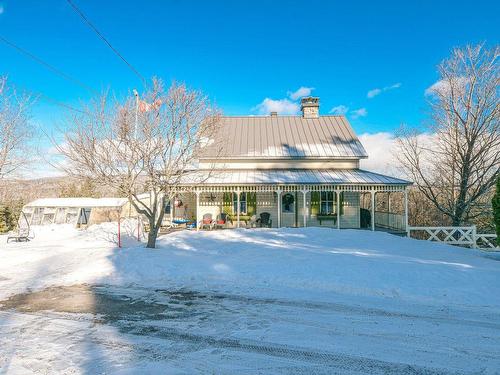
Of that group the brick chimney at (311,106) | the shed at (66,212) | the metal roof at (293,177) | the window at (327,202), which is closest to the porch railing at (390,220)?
the metal roof at (293,177)

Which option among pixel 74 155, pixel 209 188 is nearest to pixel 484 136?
pixel 209 188

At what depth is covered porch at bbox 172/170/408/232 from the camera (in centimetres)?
1744

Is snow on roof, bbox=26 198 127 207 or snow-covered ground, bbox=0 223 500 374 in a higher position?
snow on roof, bbox=26 198 127 207

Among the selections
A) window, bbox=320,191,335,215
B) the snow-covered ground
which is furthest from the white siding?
the snow-covered ground

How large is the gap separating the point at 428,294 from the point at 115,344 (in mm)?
5674

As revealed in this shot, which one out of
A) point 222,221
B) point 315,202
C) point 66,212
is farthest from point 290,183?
point 66,212

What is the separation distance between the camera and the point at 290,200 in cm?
1922

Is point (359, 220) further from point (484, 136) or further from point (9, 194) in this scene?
point (9, 194)

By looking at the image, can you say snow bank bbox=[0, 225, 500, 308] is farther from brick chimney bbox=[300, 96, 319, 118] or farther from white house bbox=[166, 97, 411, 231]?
brick chimney bbox=[300, 96, 319, 118]

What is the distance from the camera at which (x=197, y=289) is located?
691cm

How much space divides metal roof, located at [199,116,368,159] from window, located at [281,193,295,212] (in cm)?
269

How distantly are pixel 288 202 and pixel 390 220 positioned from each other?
5987 millimetres

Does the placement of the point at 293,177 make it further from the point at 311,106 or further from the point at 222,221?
the point at 311,106

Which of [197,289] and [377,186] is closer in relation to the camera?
[197,289]
